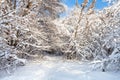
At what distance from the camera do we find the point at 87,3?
36.5 ft

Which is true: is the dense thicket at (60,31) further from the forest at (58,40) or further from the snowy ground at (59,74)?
the snowy ground at (59,74)

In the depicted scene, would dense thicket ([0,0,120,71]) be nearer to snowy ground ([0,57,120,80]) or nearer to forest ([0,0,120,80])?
forest ([0,0,120,80])

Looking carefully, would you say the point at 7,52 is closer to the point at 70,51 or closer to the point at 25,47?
the point at 25,47

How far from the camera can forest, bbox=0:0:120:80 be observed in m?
7.61

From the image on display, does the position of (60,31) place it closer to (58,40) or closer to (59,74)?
(58,40)

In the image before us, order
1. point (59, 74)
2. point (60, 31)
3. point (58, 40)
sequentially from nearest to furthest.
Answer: point (59, 74) < point (58, 40) < point (60, 31)

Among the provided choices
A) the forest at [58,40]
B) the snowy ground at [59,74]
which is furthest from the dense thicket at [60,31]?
the snowy ground at [59,74]

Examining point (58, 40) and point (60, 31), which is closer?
point (58, 40)

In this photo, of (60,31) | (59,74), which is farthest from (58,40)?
(59,74)

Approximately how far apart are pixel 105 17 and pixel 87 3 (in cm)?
111

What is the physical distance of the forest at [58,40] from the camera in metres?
7.61

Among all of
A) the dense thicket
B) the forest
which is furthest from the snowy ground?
the dense thicket

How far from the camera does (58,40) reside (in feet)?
38.2

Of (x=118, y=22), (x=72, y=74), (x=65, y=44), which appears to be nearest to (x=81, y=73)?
(x=72, y=74)
